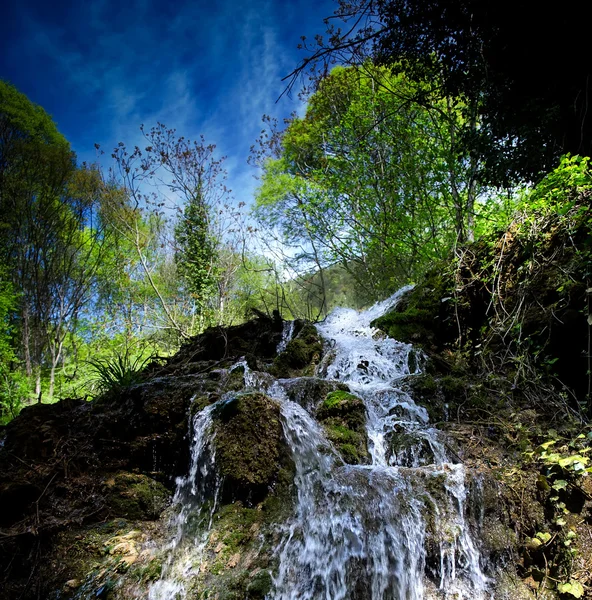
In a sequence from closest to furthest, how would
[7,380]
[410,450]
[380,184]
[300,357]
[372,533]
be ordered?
[372,533]
[410,450]
[300,357]
[7,380]
[380,184]

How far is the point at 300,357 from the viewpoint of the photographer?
5688mm

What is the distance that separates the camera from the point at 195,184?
11.5 m

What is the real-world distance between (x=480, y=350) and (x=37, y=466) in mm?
5059

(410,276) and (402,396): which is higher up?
(410,276)

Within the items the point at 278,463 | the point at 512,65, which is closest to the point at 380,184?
the point at 512,65

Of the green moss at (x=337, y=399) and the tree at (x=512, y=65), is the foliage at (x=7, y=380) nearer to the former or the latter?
the green moss at (x=337, y=399)

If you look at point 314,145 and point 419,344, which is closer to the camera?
point 419,344

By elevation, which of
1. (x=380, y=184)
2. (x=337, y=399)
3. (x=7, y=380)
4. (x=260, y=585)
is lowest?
(x=260, y=585)

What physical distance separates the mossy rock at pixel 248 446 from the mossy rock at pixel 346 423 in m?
0.78

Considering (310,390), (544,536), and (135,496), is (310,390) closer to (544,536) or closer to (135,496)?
(135,496)

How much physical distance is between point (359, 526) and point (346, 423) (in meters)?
1.26

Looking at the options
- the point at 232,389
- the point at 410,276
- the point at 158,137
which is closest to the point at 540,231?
the point at 232,389

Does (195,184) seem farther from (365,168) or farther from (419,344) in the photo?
(419,344)

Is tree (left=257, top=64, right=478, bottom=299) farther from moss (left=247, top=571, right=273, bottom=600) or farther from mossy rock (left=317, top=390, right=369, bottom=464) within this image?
moss (left=247, top=571, right=273, bottom=600)
